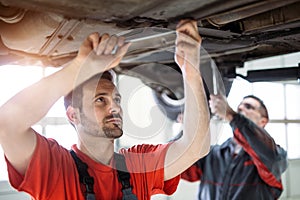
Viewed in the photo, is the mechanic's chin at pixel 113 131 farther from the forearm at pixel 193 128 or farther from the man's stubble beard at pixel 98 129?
the forearm at pixel 193 128

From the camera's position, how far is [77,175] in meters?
0.88

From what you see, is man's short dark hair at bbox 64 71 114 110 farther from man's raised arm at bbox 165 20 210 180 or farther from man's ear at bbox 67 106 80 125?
man's raised arm at bbox 165 20 210 180

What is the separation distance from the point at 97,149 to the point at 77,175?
110mm

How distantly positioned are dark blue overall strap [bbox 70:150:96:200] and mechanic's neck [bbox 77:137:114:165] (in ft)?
0.17

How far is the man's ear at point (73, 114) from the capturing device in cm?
96

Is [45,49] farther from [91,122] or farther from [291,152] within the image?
[291,152]

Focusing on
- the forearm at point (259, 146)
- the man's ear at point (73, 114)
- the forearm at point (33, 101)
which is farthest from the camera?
the forearm at point (259, 146)

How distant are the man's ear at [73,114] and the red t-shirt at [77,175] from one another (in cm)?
8

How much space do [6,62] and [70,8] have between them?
1.73ft

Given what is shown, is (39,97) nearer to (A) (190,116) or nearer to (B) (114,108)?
(B) (114,108)

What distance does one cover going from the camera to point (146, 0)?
0.78 metres

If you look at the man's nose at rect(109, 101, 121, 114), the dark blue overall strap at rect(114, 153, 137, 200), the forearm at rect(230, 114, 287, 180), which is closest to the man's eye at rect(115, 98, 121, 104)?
the man's nose at rect(109, 101, 121, 114)

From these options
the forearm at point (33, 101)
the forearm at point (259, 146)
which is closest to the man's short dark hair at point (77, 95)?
the forearm at point (33, 101)

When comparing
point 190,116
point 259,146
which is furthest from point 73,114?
point 259,146
